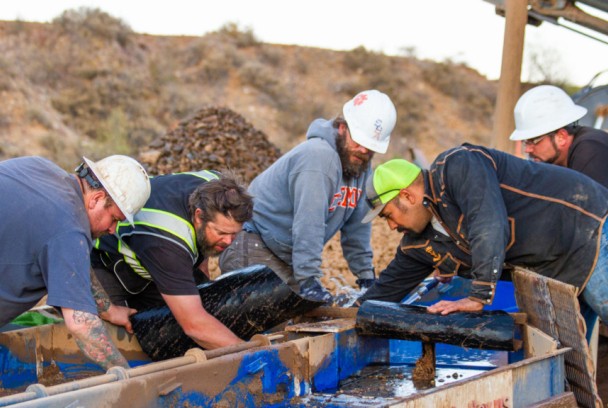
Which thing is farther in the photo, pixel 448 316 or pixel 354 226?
pixel 354 226

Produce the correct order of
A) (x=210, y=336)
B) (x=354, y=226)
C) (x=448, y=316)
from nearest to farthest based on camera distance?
(x=210, y=336) < (x=448, y=316) < (x=354, y=226)

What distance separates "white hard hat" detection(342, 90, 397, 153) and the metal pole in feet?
12.9

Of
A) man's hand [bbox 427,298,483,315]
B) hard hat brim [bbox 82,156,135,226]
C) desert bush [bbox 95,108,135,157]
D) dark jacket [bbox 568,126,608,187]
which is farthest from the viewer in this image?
desert bush [bbox 95,108,135,157]

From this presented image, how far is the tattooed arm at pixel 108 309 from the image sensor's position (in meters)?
4.90

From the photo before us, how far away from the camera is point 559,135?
6027 millimetres

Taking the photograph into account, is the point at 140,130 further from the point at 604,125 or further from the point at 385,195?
the point at 385,195

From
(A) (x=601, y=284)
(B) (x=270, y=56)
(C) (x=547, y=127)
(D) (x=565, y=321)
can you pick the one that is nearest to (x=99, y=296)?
(D) (x=565, y=321)

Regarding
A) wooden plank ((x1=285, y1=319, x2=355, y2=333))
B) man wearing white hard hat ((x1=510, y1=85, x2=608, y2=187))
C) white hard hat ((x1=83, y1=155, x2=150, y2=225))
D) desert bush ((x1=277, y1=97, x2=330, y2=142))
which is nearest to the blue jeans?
man wearing white hard hat ((x1=510, y1=85, x2=608, y2=187))

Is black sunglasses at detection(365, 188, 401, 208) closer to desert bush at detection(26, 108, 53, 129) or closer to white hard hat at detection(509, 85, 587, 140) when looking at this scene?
white hard hat at detection(509, 85, 587, 140)

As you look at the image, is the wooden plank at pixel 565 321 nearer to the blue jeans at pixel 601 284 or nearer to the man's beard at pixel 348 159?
the blue jeans at pixel 601 284

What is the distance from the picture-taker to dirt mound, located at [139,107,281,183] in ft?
44.1

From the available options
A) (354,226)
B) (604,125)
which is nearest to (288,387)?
(354,226)

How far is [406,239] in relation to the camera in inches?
221

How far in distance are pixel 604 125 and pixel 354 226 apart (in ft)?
15.0
